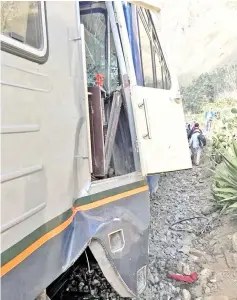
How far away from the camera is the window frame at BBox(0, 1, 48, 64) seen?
1732 millimetres

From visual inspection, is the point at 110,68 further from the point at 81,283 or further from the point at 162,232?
the point at 162,232

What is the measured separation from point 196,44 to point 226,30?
5.12 feet

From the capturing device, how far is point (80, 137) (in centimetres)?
237

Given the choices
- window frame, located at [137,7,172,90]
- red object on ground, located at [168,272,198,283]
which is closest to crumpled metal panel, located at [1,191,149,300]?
window frame, located at [137,7,172,90]

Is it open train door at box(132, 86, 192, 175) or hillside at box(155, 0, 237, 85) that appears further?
hillside at box(155, 0, 237, 85)

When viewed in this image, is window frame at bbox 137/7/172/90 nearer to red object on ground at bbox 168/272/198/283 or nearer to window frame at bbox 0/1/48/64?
window frame at bbox 0/1/48/64

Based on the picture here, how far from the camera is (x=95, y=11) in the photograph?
10.3 ft

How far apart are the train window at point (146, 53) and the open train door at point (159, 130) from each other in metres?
0.16

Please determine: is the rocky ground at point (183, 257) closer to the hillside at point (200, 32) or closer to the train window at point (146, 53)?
the train window at point (146, 53)

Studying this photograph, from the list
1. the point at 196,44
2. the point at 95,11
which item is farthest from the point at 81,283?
the point at 196,44

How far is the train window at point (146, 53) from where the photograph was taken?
3387 millimetres

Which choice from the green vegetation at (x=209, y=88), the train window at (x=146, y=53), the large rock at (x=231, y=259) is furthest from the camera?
the green vegetation at (x=209, y=88)

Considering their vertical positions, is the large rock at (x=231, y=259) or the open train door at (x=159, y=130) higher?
the open train door at (x=159, y=130)

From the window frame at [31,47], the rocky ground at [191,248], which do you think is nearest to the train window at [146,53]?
the window frame at [31,47]
